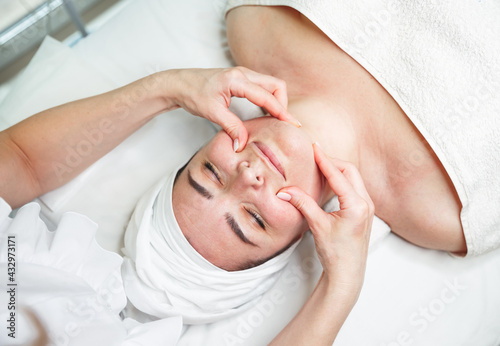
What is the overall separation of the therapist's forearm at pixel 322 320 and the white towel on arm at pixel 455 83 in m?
0.46

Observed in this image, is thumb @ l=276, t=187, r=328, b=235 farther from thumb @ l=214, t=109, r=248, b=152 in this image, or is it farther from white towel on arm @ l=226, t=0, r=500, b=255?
white towel on arm @ l=226, t=0, r=500, b=255

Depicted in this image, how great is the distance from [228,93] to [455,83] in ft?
2.26

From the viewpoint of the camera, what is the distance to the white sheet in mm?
1352

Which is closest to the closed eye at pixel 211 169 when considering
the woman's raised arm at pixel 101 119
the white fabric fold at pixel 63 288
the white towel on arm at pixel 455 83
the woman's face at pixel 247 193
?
the woman's face at pixel 247 193

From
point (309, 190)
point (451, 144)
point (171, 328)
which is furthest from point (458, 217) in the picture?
point (171, 328)

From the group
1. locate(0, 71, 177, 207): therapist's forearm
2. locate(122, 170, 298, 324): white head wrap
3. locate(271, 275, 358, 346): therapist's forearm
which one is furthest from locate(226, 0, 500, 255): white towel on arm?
locate(0, 71, 177, 207): therapist's forearm

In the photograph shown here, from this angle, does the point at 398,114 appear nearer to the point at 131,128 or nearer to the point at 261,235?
the point at 261,235

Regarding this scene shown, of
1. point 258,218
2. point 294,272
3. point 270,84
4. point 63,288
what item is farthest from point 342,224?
point 63,288

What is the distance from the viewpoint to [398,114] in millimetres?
A: 1222

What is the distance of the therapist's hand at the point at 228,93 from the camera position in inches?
45.4

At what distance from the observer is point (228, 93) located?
1.23 meters

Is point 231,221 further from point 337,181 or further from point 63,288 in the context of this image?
point 63,288

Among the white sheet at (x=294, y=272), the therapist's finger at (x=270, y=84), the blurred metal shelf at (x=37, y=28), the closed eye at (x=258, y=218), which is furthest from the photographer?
the blurred metal shelf at (x=37, y=28)

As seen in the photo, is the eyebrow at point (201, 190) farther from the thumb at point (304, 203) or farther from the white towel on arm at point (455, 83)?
the white towel on arm at point (455, 83)
